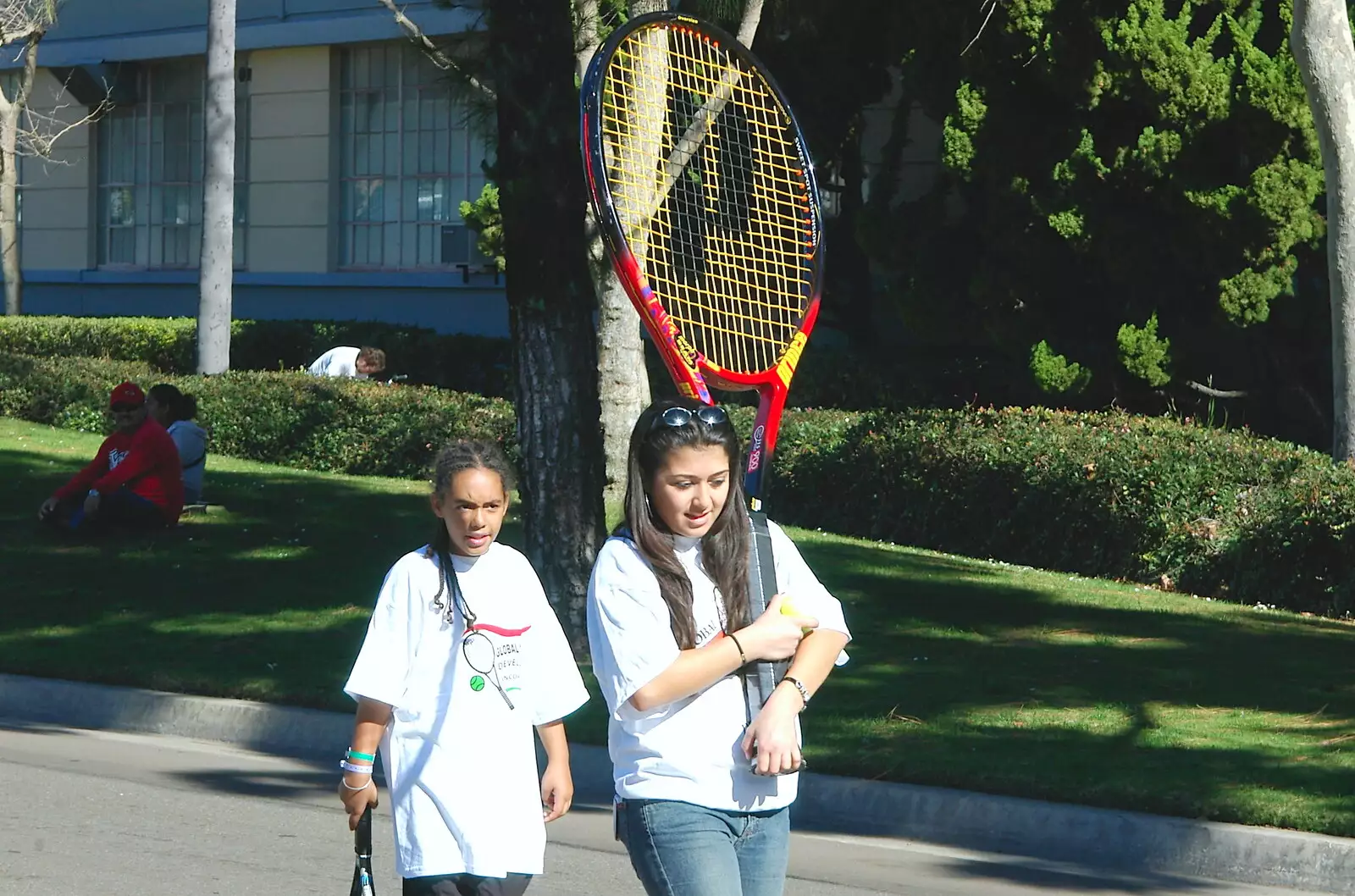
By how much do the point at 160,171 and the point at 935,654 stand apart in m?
20.3

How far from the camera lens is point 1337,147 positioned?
39.2 ft

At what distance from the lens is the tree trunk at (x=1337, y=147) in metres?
11.7

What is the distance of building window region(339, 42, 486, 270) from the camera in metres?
23.4

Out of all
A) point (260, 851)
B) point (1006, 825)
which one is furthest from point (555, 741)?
point (1006, 825)

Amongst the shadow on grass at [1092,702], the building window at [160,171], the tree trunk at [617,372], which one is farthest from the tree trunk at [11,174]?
the shadow on grass at [1092,702]

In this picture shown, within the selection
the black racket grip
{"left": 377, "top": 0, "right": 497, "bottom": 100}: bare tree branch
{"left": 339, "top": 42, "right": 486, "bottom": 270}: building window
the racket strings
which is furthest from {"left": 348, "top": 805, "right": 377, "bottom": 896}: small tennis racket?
{"left": 339, "top": 42, "right": 486, "bottom": 270}: building window

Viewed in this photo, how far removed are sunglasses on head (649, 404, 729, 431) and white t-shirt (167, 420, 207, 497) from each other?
400 inches

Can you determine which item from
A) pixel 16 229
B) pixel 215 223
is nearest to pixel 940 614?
pixel 215 223

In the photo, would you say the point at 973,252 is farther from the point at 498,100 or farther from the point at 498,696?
the point at 498,696

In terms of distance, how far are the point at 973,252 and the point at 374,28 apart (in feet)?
32.7

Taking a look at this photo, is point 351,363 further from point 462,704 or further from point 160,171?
point 462,704

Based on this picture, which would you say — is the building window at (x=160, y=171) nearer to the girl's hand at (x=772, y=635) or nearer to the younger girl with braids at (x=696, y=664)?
the younger girl with braids at (x=696, y=664)

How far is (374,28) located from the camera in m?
23.1

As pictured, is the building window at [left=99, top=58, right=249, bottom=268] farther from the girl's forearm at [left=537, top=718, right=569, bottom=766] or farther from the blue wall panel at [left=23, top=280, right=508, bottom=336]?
the girl's forearm at [left=537, top=718, right=569, bottom=766]
